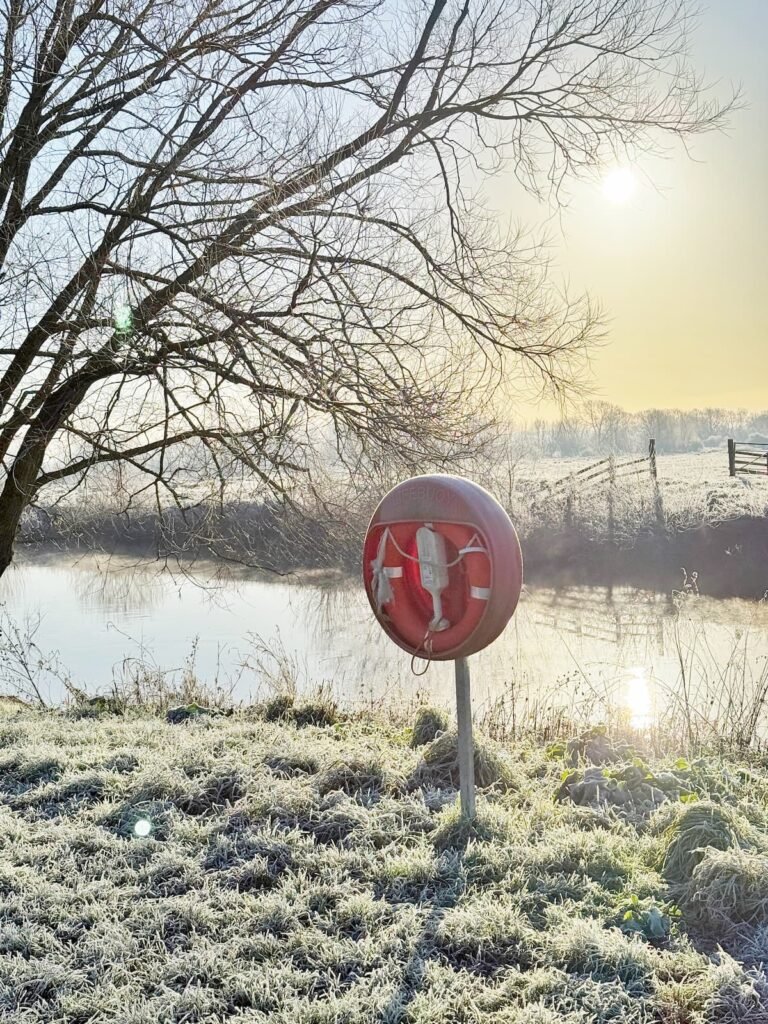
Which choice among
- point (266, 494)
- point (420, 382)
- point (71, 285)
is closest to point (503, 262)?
point (420, 382)

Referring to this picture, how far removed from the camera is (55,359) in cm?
→ 534

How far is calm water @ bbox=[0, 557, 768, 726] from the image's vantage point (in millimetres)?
7180

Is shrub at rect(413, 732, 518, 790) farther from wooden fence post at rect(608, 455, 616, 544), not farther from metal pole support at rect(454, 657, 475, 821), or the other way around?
wooden fence post at rect(608, 455, 616, 544)

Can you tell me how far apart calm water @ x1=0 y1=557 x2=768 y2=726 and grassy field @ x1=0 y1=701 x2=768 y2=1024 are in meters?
1.97

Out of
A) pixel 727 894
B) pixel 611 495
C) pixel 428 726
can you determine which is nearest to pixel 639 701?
pixel 428 726

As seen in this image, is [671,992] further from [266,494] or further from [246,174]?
[246,174]

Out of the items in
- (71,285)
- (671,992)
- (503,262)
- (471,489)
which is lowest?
(671,992)

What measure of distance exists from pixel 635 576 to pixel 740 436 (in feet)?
144

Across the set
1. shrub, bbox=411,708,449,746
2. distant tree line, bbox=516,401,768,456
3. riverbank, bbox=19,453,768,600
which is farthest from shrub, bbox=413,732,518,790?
distant tree line, bbox=516,401,768,456

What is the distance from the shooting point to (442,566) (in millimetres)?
3123

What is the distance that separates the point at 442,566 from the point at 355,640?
698cm

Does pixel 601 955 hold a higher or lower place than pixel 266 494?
lower

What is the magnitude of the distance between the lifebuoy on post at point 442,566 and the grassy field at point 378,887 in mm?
718

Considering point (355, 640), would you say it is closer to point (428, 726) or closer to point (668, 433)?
point (428, 726)
